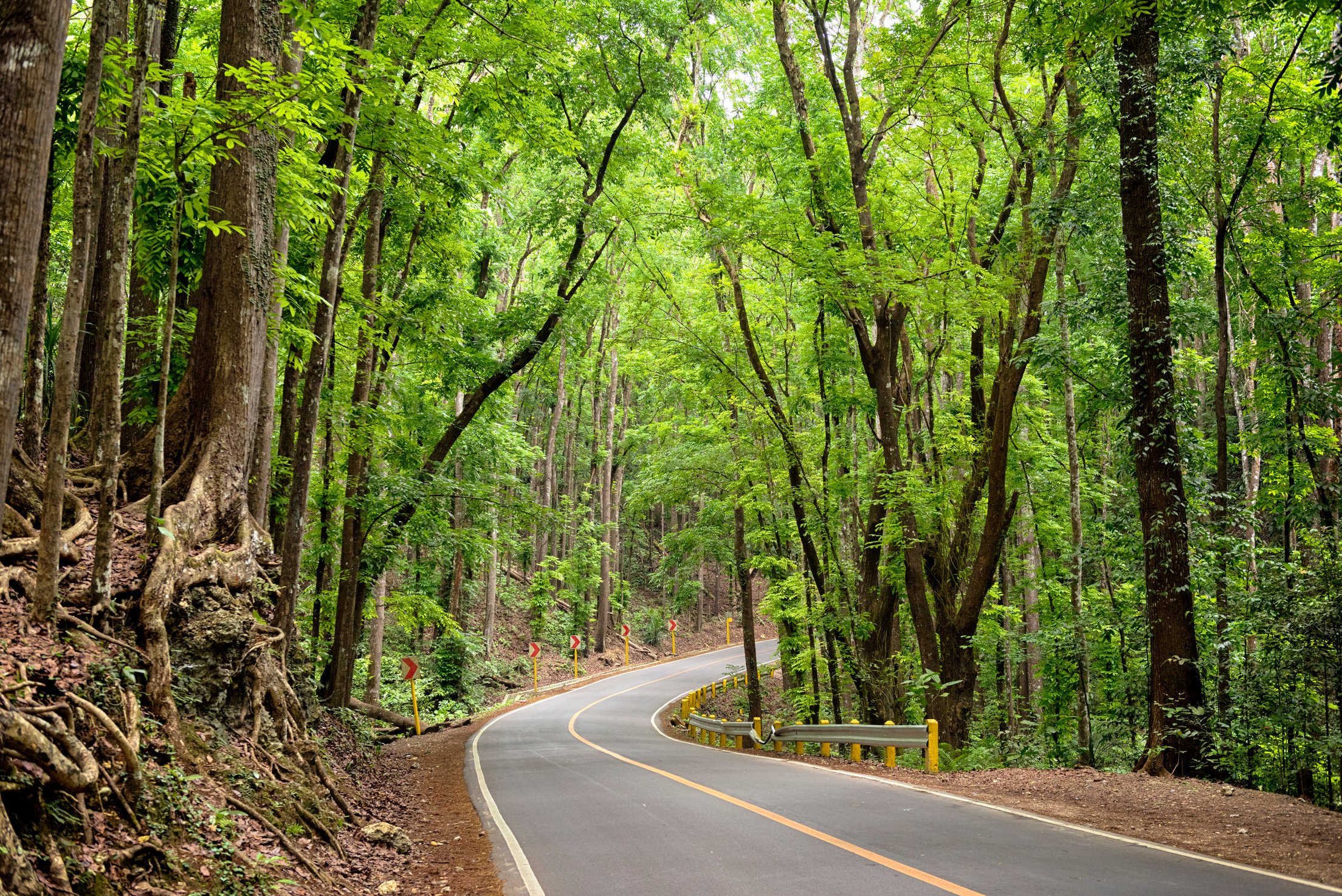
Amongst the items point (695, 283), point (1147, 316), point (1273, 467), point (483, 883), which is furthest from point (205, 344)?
point (1273, 467)

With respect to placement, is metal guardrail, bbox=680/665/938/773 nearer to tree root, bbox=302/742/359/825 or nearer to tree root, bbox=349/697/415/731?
tree root, bbox=349/697/415/731

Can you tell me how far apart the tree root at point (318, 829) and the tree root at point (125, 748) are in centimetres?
217

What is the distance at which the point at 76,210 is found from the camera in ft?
16.2

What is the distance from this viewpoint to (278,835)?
19.2 ft

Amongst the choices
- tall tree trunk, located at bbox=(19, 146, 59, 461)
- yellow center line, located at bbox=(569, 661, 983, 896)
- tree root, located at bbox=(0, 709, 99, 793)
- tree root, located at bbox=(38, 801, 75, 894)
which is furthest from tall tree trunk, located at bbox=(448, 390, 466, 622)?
tree root, located at bbox=(38, 801, 75, 894)

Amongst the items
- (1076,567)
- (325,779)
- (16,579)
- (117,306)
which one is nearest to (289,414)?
(325,779)

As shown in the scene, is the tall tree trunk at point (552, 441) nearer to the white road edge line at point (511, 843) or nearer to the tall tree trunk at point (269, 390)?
the white road edge line at point (511, 843)

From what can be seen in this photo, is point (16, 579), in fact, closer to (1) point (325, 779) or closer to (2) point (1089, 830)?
(1) point (325, 779)

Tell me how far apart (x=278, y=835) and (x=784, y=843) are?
13.6 feet

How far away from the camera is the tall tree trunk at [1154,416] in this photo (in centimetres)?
938

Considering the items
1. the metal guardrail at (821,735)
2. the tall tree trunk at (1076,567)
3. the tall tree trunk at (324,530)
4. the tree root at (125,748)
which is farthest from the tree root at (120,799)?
the tall tree trunk at (1076,567)

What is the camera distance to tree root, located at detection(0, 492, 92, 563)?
5.66 metres

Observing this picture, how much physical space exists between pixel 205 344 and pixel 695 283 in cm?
1468

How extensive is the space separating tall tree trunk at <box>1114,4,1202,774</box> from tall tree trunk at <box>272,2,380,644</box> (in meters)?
9.51
